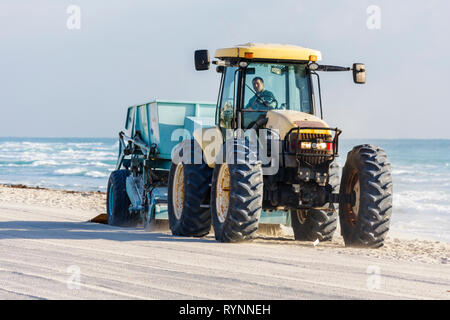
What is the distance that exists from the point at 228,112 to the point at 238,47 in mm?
897

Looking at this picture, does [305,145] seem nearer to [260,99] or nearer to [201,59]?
[260,99]

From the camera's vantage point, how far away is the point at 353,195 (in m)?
10.2

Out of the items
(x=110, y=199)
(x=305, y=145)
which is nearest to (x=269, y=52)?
(x=305, y=145)

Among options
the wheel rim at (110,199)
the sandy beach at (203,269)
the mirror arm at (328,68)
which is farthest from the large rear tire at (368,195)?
the wheel rim at (110,199)

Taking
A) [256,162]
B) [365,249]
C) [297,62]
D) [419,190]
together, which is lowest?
[419,190]

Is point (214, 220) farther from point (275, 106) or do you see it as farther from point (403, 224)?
point (403, 224)

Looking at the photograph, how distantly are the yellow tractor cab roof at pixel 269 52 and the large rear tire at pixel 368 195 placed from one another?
1467 mm

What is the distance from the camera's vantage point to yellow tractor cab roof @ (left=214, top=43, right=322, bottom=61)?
10.4 metres

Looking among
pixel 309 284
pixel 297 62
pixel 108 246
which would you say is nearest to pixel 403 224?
pixel 297 62

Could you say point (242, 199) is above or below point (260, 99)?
below

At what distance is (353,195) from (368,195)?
608mm

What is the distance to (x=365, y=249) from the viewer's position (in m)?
9.89

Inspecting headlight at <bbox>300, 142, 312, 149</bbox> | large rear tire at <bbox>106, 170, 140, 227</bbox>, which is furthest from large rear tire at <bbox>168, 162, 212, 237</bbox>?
large rear tire at <bbox>106, 170, 140, 227</bbox>

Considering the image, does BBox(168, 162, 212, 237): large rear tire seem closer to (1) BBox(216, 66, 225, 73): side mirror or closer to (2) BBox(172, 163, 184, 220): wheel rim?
(2) BBox(172, 163, 184, 220): wheel rim
